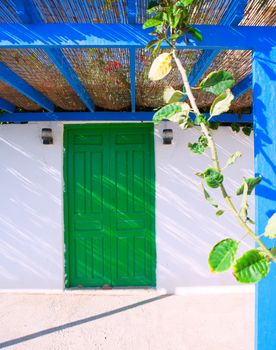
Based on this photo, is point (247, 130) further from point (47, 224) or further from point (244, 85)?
point (47, 224)

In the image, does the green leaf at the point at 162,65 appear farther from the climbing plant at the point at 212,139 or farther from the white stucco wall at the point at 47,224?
the white stucco wall at the point at 47,224

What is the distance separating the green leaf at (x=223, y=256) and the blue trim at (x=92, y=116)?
3.13m

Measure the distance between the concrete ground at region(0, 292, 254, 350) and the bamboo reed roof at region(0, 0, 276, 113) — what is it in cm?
229

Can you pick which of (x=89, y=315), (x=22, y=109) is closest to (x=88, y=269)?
(x=89, y=315)

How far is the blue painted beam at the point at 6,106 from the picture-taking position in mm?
3848

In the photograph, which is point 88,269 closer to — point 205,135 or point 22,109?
point 22,109

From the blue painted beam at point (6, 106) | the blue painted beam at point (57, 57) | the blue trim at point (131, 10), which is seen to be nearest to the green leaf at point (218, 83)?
the blue trim at point (131, 10)

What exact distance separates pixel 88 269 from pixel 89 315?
2.74 feet

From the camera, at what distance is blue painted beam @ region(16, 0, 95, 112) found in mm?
1601

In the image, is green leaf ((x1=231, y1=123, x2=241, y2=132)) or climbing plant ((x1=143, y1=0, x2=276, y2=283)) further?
green leaf ((x1=231, y1=123, x2=241, y2=132))

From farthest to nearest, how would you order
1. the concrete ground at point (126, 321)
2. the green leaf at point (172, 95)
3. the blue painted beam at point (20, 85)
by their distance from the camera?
the concrete ground at point (126, 321)
the blue painted beam at point (20, 85)
the green leaf at point (172, 95)

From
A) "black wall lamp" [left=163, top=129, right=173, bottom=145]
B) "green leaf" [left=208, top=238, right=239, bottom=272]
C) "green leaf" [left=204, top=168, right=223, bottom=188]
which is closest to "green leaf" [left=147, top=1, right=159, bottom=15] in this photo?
"green leaf" [left=204, top=168, right=223, bottom=188]

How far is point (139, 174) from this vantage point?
183 inches

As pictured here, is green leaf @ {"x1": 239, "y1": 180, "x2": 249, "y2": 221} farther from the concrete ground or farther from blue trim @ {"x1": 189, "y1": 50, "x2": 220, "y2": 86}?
the concrete ground
